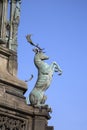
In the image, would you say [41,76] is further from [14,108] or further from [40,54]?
[14,108]

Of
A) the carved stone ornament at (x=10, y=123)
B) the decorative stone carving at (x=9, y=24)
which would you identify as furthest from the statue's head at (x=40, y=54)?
the carved stone ornament at (x=10, y=123)

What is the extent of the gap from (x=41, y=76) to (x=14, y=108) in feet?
5.14

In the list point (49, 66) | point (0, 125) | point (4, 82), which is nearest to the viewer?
point (0, 125)

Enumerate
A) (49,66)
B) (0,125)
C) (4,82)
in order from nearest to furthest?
(0,125) → (4,82) → (49,66)

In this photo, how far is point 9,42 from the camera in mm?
13500

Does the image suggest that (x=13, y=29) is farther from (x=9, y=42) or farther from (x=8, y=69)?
(x=8, y=69)

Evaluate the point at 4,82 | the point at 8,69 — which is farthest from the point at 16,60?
the point at 4,82

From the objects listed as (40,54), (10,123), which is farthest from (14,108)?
(40,54)

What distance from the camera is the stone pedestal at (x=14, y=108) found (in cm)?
1179

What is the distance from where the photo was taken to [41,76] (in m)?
12.9

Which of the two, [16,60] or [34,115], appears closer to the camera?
[34,115]

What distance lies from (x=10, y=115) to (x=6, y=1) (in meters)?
4.11

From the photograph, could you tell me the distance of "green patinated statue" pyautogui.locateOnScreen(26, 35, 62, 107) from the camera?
1265 centimetres

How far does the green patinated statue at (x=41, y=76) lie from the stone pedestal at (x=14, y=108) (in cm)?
30
